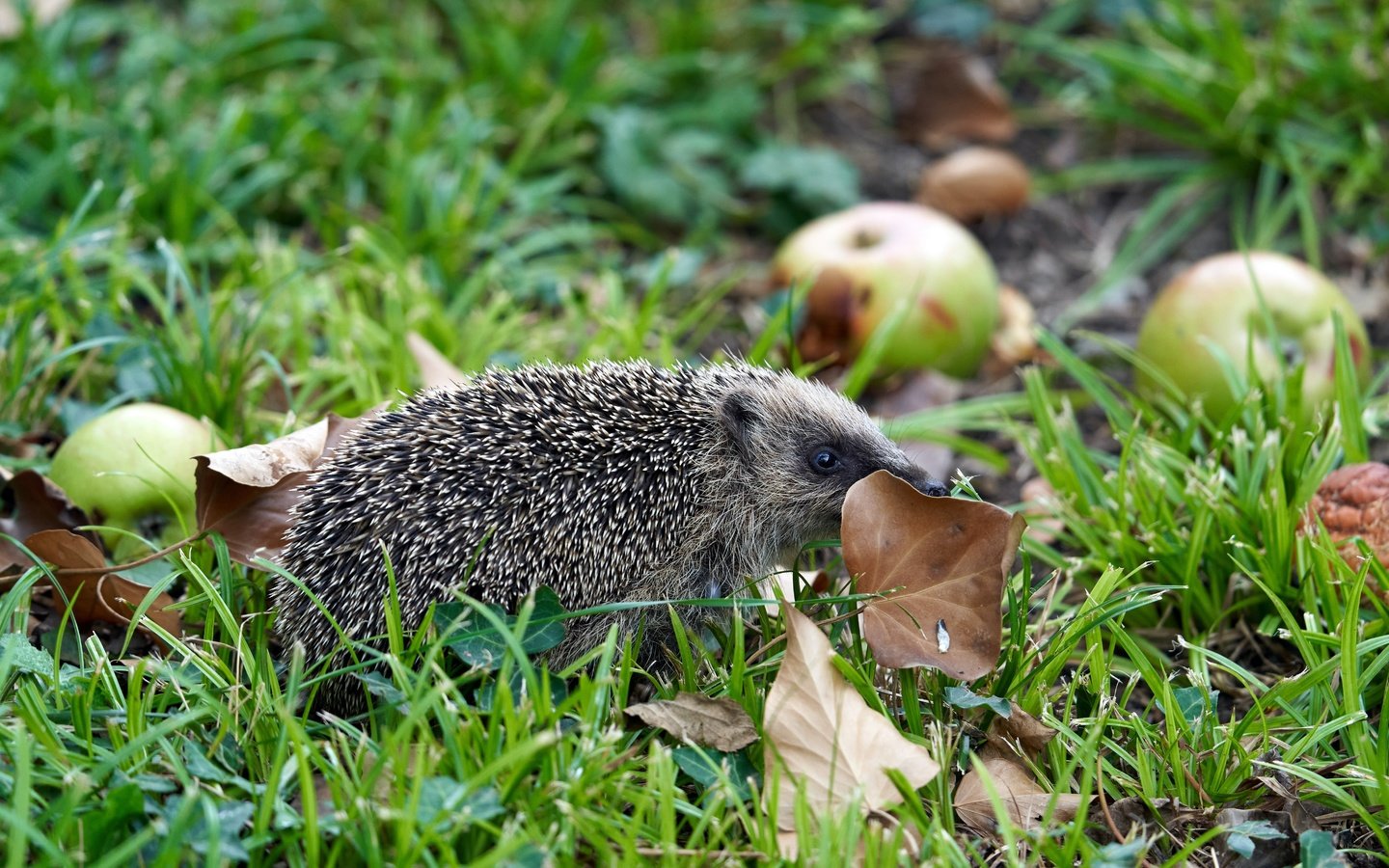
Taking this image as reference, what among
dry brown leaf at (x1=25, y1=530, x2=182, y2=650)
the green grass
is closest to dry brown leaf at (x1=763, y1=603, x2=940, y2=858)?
dry brown leaf at (x1=25, y1=530, x2=182, y2=650)

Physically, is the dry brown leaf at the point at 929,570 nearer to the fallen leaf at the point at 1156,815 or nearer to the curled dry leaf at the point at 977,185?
the fallen leaf at the point at 1156,815

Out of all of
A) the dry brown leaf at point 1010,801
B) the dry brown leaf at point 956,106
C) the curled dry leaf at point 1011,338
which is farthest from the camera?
the dry brown leaf at point 956,106

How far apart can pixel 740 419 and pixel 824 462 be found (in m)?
0.42

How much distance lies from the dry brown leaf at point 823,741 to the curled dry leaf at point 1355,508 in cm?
220

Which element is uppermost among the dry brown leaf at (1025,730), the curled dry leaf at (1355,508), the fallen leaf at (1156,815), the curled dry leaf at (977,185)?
the dry brown leaf at (1025,730)

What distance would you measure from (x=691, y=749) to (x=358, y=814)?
106cm

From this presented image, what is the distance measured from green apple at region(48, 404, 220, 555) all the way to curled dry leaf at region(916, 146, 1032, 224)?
575 cm

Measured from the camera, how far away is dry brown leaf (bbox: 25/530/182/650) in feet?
15.3

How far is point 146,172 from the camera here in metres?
7.42

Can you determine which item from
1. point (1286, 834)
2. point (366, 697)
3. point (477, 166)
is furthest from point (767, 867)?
point (477, 166)

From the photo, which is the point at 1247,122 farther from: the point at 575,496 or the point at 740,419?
the point at 575,496

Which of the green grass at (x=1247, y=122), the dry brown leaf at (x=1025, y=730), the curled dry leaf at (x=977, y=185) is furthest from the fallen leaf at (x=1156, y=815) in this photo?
the curled dry leaf at (x=977, y=185)

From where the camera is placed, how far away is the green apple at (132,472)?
16.7 feet

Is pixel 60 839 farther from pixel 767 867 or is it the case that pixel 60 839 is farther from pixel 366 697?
pixel 767 867
